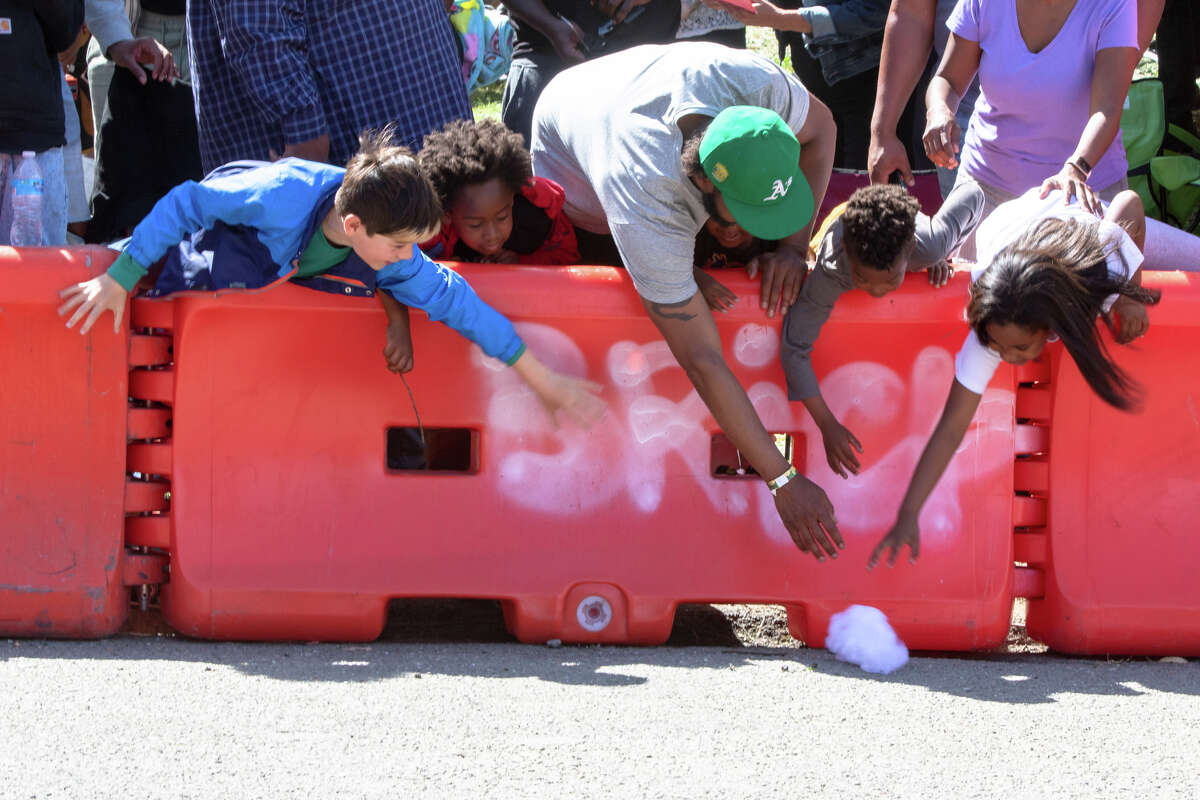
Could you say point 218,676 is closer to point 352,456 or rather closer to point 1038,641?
point 352,456

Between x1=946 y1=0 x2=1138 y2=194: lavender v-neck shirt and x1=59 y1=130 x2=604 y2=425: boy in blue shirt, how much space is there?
169 cm

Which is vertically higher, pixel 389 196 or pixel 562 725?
pixel 389 196

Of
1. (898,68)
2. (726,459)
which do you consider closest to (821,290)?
(726,459)

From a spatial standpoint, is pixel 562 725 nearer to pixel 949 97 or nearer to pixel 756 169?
pixel 756 169

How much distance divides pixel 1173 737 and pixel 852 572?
39.1 inches

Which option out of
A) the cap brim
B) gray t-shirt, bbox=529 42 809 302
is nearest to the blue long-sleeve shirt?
gray t-shirt, bbox=529 42 809 302

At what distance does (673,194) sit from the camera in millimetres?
3434

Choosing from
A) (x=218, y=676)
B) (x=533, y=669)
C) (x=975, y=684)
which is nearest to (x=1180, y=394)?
(x=975, y=684)

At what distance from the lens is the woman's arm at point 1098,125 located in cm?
382

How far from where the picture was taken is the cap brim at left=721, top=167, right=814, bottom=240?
133 inches

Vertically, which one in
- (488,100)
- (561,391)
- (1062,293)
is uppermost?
(488,100)

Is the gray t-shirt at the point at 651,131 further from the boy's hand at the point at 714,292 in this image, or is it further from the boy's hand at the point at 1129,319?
the boy's hand at the point at 1129,319

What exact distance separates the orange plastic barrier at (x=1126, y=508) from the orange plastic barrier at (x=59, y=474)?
2584 mm

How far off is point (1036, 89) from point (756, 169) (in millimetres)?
1413
